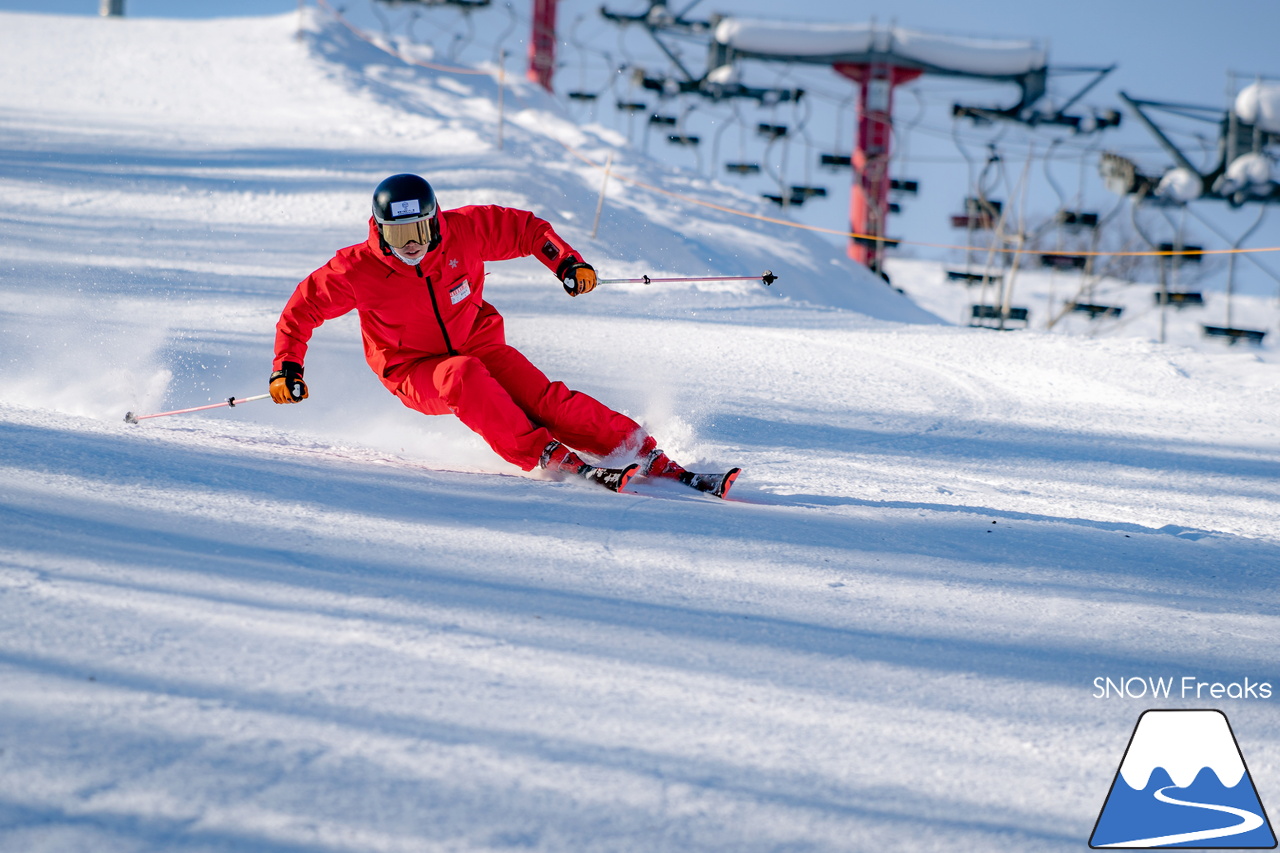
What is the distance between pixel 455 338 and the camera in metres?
3.66

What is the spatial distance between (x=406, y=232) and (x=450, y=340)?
1.47 feet

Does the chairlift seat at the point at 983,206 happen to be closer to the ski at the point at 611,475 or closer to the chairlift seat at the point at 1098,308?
the chairlift seat at the point at 1098,308

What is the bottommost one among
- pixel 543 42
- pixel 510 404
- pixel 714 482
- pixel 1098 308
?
pixel 1098 308

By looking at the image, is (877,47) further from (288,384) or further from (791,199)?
(288,384)

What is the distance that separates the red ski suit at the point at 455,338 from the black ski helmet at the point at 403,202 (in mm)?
104

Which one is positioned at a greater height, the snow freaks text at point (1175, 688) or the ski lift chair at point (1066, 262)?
the snow freaks text at point (1175, 688)

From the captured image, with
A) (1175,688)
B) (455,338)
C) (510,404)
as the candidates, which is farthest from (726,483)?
(1175,688)

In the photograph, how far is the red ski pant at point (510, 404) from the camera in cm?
342

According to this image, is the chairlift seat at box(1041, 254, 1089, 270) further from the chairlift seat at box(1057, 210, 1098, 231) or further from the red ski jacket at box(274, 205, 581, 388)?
the red ski jacket at box(274, 205, 581, 388)

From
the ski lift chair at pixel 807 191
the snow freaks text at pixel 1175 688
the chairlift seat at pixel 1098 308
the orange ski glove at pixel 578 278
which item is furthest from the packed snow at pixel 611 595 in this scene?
the ski lift chair at pixel 807 191

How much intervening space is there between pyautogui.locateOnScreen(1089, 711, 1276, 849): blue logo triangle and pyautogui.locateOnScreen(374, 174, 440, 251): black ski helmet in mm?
2596

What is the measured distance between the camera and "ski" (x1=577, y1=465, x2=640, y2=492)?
132 inches

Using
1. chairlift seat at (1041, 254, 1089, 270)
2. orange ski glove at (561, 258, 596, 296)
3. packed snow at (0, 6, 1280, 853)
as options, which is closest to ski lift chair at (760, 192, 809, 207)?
chairlift seat at (1041, 254, 1089, 270)

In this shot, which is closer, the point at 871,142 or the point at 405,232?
the point at 405,232
